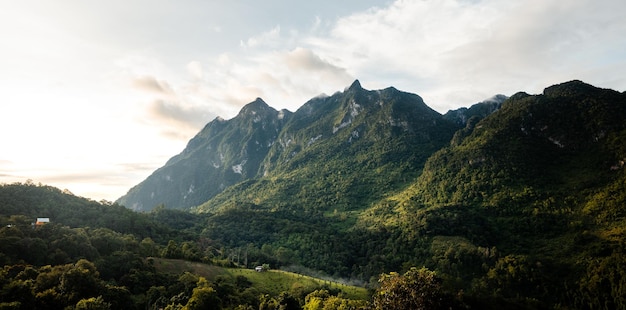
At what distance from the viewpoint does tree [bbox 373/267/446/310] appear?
100 ft

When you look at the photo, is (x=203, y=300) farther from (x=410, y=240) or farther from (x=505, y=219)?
(x=505, y=219)

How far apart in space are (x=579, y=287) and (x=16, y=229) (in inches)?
4687

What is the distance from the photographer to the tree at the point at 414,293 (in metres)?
30.6

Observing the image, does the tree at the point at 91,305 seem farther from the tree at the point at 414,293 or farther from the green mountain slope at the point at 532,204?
the green mountain slope at the point at 532,204

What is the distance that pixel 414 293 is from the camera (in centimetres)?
3077

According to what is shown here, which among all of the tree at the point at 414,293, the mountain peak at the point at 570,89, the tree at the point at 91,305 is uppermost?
the mountain peak at the point at 570,89

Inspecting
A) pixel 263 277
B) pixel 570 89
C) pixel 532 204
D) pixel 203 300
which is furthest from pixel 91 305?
pixel 570 89

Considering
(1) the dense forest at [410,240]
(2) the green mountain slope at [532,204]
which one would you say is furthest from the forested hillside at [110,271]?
(2) the green mountain slope at [532,204]

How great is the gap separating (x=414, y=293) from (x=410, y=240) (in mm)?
102910

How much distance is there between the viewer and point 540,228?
122 meters

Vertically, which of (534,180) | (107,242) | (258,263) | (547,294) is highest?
(534,180)

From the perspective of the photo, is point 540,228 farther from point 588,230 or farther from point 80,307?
point 80,307

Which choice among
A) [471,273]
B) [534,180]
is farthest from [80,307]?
[534,180]

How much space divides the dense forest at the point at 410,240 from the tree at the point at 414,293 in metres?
0.11
